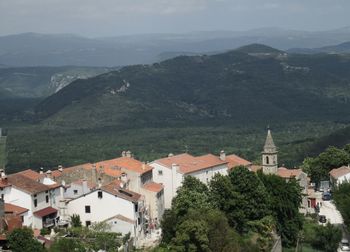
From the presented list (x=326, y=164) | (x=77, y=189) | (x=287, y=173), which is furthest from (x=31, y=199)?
(x=326, y=164)

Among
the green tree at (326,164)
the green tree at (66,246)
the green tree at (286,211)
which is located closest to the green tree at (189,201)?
the green tree at (286,211)

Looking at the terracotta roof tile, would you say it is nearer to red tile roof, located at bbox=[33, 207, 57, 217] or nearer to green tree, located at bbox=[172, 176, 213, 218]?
red tile roof, located at bbox=[33, 207, 57, 217]

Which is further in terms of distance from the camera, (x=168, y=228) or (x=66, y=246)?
(x=168, y=228)

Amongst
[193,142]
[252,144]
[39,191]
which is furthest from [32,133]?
[39,191]

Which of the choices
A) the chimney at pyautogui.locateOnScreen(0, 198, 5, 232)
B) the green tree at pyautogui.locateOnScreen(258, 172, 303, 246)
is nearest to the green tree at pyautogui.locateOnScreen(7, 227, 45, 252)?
the chimney at pyautogui.locateOnScreen(0, 198, 5, 232)

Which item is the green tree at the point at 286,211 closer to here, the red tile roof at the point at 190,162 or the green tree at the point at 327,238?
the green tree at the point at 327,238

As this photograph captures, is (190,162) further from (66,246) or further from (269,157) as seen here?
(66,246)

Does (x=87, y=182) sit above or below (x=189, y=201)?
above

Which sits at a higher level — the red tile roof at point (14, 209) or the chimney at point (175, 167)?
the red tile roof at point (14, 209)
